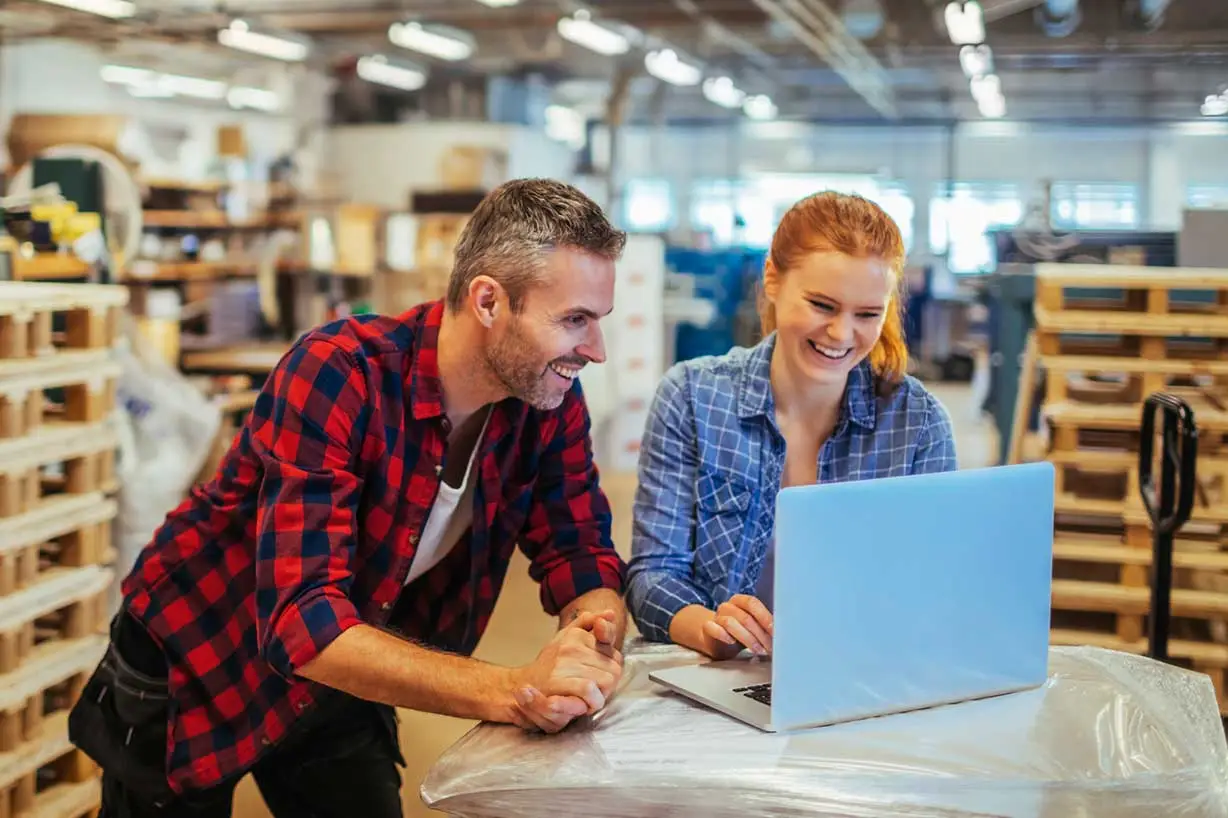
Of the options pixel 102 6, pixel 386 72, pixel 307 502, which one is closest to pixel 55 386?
pixel 307 502

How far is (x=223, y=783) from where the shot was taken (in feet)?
6.88

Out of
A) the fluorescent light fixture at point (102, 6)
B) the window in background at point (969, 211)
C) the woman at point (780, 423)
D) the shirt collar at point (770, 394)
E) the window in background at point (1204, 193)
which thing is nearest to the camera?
the woman at point (780, 423)

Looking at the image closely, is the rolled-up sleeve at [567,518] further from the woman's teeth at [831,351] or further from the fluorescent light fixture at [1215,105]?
the fluorescent light fixture at [1215,105]

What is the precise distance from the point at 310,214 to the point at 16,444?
23.9 ft

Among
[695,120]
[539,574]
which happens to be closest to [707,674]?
[539,574]

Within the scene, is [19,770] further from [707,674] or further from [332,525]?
[707,674]

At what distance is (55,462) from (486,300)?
1852mm

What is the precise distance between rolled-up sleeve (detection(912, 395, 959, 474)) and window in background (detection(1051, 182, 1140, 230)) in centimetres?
1824

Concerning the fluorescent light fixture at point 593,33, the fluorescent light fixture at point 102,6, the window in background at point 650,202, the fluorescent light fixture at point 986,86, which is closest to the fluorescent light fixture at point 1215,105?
the fluorescent light fixture at point 986,86

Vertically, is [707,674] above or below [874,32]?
below

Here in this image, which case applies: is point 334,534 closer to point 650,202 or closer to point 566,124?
point 566,124

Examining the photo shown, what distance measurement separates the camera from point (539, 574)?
2.18 m

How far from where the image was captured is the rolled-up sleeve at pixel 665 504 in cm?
213

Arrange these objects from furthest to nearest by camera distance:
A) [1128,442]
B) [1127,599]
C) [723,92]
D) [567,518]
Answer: [723,92]
[1128,442]
[1127,599]
[567,518]
